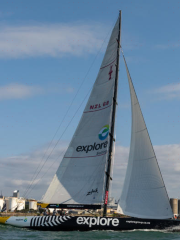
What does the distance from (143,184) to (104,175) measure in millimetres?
2946

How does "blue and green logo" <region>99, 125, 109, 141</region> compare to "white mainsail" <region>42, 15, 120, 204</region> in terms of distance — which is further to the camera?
"blue and green logo" <region>99, 125, 109, 141</region>

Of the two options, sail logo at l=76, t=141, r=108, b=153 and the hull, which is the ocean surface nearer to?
the hull

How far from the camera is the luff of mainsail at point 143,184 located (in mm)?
23578

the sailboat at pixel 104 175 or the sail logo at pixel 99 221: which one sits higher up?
the sailboat at pixel 104 175

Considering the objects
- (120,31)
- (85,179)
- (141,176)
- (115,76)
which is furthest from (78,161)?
(120,31)

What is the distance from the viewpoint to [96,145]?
86.6 feet

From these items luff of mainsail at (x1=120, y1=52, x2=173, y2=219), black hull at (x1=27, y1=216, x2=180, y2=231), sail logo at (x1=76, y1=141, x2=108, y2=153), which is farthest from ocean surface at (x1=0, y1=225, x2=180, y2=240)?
sail logo at (x1=76, y1=141, x2=108, y2=153)

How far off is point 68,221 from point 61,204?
217 cm

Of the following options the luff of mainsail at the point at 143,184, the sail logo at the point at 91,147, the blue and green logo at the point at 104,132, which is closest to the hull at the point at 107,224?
the luff of mainsail at the point at 143,184

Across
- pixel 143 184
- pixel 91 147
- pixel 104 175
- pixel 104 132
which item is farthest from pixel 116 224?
pixel 104 132

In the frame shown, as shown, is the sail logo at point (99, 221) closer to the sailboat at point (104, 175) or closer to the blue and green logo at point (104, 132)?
the sailboat at point (104, 175)

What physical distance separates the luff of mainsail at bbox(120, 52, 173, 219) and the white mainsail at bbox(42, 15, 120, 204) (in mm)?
1896

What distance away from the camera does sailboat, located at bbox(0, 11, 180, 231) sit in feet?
77.5

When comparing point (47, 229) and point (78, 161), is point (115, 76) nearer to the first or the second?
point (78, 161)
